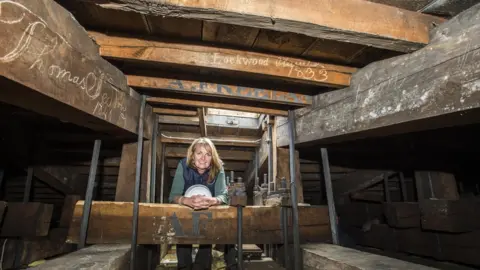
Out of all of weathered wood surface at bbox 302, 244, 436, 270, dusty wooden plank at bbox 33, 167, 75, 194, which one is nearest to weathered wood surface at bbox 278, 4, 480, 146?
weathered wood surface at bbox 302, 244, 436, 270

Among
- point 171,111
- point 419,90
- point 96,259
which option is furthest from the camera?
point 171,111

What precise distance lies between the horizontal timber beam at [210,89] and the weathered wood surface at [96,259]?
5.35ft

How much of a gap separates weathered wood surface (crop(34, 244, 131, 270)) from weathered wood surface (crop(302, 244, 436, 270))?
1.77 metres

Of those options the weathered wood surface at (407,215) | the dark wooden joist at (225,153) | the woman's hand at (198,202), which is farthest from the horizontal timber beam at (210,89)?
the dark wooden joist at (225,153)

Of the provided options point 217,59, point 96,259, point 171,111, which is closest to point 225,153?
point 171,111

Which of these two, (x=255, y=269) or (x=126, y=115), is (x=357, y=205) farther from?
(x=126, y=115)

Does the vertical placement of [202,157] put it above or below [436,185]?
above

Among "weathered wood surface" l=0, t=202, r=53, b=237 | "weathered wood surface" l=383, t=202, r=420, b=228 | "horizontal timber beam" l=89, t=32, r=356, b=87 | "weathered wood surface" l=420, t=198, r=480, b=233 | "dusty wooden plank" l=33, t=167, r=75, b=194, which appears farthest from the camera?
"dusty wooden plank" l=33, t=167, r=75, b=194

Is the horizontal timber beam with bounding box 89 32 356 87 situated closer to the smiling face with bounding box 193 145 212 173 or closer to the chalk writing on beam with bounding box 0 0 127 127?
the chalk writing on beam with bounding box 0 0 127 127

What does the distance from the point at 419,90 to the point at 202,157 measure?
216cm

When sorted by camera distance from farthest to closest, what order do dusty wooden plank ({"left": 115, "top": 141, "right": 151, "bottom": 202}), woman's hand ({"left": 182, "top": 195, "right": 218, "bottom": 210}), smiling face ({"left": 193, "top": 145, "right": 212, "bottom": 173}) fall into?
dusty wooden plank ({"left": 115, "top": 141, "right": 151, "bottom": 202}), smiling face ({"left": 193, "top": 145, "right": 212, "bottom": 173}), woman's hand ({"left": 182, "top": 195, "right": 218, "bottom": 210})

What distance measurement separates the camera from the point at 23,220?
376 cm

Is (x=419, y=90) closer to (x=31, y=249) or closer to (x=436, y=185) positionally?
(x=436, y=185)

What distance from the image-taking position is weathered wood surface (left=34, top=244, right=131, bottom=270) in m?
2.02
